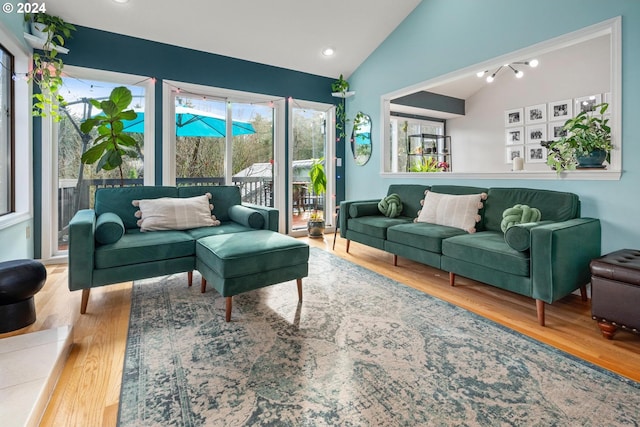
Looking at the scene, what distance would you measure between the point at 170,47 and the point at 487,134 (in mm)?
5650

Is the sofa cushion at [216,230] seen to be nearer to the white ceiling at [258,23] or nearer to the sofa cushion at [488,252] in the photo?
the sofa cushion at [488,252]

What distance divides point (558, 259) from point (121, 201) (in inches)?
137

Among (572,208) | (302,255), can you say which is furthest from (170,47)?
(572,208)

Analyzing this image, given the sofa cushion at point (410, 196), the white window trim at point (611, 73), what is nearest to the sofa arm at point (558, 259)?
the white window trim at point (611, 73)

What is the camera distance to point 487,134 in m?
6.55

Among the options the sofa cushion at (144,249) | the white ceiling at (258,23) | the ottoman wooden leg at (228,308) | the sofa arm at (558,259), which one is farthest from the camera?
the white ceiling at (258,23)

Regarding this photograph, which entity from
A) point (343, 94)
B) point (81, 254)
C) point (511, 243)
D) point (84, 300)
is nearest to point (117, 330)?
point (84, 300)

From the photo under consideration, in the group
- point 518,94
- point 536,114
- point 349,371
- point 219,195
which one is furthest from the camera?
point 518,94

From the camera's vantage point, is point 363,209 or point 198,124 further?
point 198,124

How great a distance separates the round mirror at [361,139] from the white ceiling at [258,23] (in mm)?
911

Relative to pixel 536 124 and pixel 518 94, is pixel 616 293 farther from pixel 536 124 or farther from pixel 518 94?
pixel 518 94

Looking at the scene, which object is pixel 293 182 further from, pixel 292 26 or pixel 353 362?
pixel 353 362

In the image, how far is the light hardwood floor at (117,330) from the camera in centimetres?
148

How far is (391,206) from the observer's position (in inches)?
162
